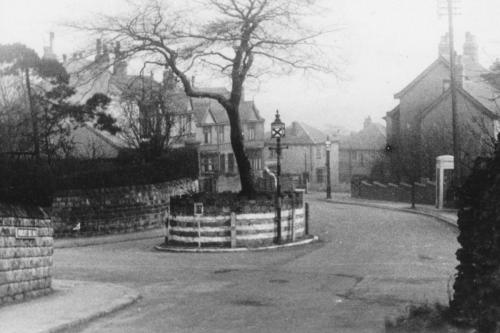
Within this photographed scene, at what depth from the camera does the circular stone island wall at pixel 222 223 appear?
20.8 meters

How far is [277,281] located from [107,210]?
566 inches

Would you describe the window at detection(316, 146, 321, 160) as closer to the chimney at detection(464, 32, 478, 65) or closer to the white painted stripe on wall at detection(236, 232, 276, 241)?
the chimney at detection(464, 32, 478, 65)

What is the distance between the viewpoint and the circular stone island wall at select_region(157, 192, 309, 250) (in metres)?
20.8

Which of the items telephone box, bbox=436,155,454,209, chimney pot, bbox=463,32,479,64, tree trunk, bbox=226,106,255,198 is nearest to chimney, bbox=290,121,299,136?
chimney pot, bbox=463,32,479,64

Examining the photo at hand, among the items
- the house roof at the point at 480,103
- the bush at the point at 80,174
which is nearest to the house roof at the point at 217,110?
the house roof at the point at 480,103

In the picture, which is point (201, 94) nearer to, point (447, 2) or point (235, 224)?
point (235, 224)

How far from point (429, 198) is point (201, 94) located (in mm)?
24141

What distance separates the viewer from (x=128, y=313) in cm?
1088

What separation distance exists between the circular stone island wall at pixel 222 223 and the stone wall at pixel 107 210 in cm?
607

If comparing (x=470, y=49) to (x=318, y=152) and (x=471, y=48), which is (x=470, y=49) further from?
(x=318, y=152)

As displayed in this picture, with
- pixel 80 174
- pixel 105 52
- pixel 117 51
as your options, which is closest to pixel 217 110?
pixel 80 174

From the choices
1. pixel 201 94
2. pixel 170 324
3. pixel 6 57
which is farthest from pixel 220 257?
pixel 6 57

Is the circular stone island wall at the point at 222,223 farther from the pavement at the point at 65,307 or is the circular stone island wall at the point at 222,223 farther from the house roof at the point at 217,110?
the house roof at the point at 217,110

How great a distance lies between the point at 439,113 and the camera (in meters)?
54.3
